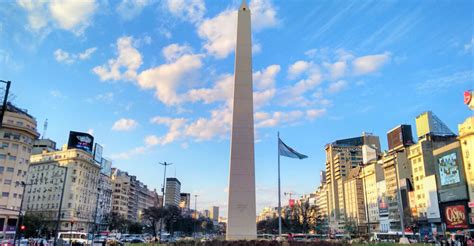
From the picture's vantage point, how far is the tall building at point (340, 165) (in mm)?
143438

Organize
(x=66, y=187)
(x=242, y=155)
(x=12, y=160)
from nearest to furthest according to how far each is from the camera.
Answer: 1. (x=242, y=155)
2. (x=12, y=160)
3. (x=66, y=187)

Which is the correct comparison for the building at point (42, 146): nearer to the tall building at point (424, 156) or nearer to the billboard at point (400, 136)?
the billboard at point (400, 136)

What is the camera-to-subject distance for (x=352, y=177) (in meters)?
133

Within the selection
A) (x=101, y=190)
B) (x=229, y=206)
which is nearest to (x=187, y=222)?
(x=101, y=190)

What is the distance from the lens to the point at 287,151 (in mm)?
27625

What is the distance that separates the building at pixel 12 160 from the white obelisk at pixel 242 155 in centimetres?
5604

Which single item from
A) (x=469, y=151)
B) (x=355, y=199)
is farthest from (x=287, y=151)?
(x=355, y=199)

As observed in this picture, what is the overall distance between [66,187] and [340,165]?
4038 inches

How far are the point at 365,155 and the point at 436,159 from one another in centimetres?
5454

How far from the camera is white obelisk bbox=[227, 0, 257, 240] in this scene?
21031 mm

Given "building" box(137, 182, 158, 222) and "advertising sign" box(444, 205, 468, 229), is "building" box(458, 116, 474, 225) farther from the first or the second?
"building" box(137, 182, 158, 222)

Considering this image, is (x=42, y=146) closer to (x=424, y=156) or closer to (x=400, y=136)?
(x=400, y=136)

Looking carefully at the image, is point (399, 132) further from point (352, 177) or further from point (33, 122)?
point (33, 122)

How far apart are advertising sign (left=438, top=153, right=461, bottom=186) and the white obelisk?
64.6 meters
